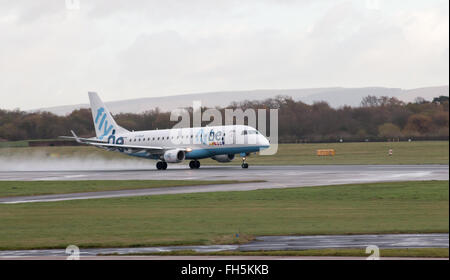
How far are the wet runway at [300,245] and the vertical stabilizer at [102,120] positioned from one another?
59.9 meters

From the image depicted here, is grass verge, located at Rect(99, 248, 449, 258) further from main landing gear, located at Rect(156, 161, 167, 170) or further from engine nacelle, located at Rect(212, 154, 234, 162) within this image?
main landing gear, located at Rect(156, 161, 167, 170)

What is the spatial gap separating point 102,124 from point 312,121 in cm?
2712

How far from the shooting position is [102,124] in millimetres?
79938

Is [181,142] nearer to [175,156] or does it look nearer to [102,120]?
→ [175,156]

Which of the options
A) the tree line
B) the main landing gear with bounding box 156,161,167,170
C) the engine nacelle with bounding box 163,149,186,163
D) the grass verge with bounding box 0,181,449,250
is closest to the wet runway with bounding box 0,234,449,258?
the grass verge with bounding box 0,181,449,250

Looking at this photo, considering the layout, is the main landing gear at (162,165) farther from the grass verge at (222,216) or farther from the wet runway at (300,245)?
the wet runway at (300,245)

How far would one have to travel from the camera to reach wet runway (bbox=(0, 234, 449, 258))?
18.8m

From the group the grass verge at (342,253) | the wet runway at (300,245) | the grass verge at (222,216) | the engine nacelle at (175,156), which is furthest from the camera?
the engine nacelle at (175,156)

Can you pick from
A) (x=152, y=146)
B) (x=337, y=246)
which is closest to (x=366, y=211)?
(x=337, y=246)

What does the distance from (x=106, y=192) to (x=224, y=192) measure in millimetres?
7311

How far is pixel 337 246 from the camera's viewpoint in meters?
18.9

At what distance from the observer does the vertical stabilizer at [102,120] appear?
79062 mm

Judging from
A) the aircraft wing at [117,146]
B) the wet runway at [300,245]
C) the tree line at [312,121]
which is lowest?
the wet runway at [300,245]

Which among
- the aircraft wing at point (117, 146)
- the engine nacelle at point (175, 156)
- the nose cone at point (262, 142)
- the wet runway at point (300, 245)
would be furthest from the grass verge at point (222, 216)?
the aircraft wing at point (117, 146)
